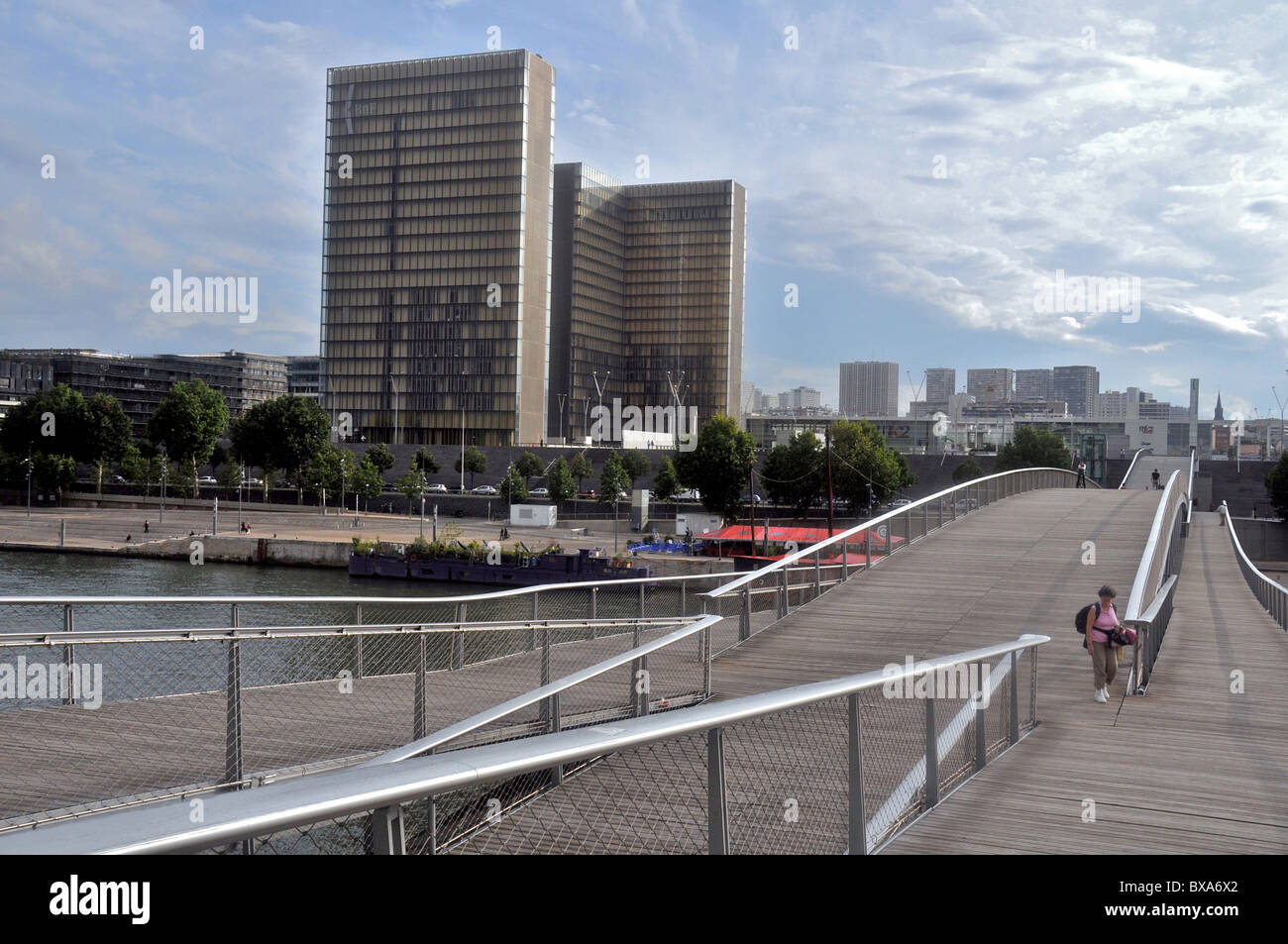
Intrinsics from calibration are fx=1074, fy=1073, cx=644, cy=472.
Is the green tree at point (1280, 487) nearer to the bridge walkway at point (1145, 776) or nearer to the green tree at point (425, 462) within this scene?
the bridge walkway at point (1145, 776)

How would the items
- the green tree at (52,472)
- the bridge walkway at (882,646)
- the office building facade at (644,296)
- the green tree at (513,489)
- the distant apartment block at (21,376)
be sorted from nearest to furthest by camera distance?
the bridge walkway at (882,646) < the green tree at (513,489) < the green tree at (52,472) < the office building facade at (644,296) < the distant apartment block at (21,376)

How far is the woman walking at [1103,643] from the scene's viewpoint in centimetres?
1127

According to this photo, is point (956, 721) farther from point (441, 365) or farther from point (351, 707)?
point (441, 365)

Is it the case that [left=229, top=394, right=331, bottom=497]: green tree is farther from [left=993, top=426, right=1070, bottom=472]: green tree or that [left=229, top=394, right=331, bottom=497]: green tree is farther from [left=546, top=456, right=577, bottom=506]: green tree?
[left=993, top=426, right=1070, bottom=472]: green tree

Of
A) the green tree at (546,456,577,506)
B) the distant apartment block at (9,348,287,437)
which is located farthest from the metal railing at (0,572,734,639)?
the distant apartment block at (9,348,287,437)

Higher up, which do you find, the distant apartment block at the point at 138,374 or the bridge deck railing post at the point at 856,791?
the distant apartment block at the point at 138,374

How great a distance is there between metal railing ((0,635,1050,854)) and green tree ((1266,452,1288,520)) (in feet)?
250

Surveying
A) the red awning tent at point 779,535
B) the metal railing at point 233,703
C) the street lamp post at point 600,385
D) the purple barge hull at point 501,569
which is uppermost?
the street lamp post at point 600,385

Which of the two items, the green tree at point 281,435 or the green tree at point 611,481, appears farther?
the green tree at point 281,435

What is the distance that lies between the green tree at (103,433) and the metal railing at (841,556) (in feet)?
282

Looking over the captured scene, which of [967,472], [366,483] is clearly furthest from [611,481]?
[967,472]

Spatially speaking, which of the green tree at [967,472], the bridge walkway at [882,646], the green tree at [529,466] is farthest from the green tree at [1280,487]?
the green tree at [529,466]

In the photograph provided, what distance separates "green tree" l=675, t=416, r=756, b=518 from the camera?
76.2m
